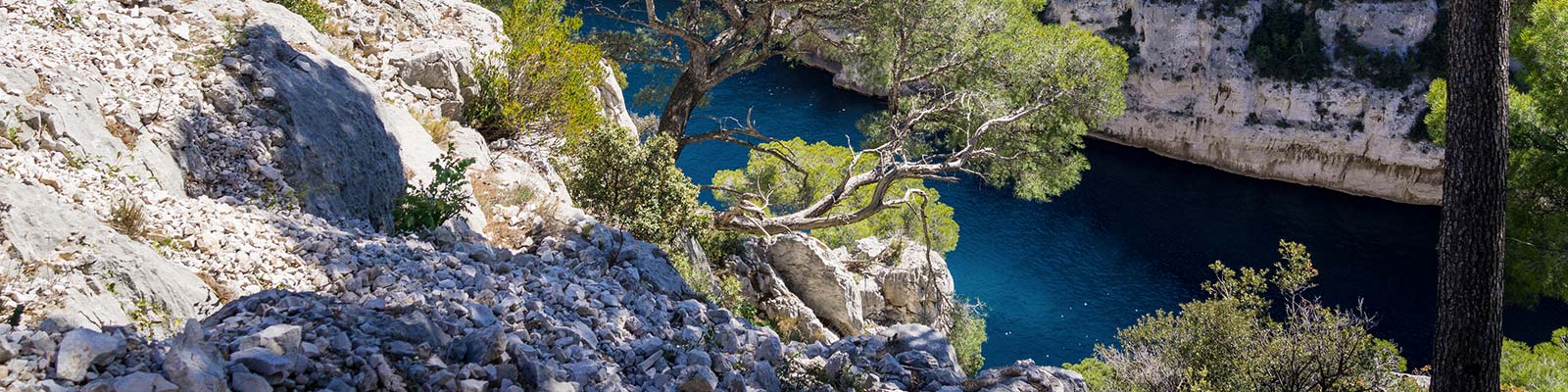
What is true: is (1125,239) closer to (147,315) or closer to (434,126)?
(434,126)

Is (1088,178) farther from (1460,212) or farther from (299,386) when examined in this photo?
(299,386)

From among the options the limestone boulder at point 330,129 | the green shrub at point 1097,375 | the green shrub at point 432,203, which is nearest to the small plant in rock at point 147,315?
the limestone boulder at point 330,129

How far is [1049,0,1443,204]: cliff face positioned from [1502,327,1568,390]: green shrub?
2618cm

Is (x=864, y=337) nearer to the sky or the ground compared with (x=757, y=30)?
nearer to the ground

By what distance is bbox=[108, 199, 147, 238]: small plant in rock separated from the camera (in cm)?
489

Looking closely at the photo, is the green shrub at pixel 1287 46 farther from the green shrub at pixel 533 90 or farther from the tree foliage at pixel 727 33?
the green shrub at pixel 533 90

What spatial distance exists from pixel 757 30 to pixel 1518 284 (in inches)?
417

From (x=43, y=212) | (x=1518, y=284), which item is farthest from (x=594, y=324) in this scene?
(x=1518, y=284)

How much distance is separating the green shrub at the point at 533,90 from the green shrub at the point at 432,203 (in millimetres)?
2668

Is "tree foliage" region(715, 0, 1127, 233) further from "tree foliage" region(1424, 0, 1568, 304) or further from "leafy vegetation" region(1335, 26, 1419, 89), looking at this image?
"leafy vegetation" region(1335, 26, 1419, 89)

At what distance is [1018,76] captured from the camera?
1469 centimetres

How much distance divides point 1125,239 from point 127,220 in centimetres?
2811

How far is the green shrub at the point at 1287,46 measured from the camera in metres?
37.0

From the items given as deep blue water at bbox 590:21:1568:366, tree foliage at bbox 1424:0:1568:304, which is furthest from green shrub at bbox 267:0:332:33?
tree foliage at bbox 1424:0:1568:304
